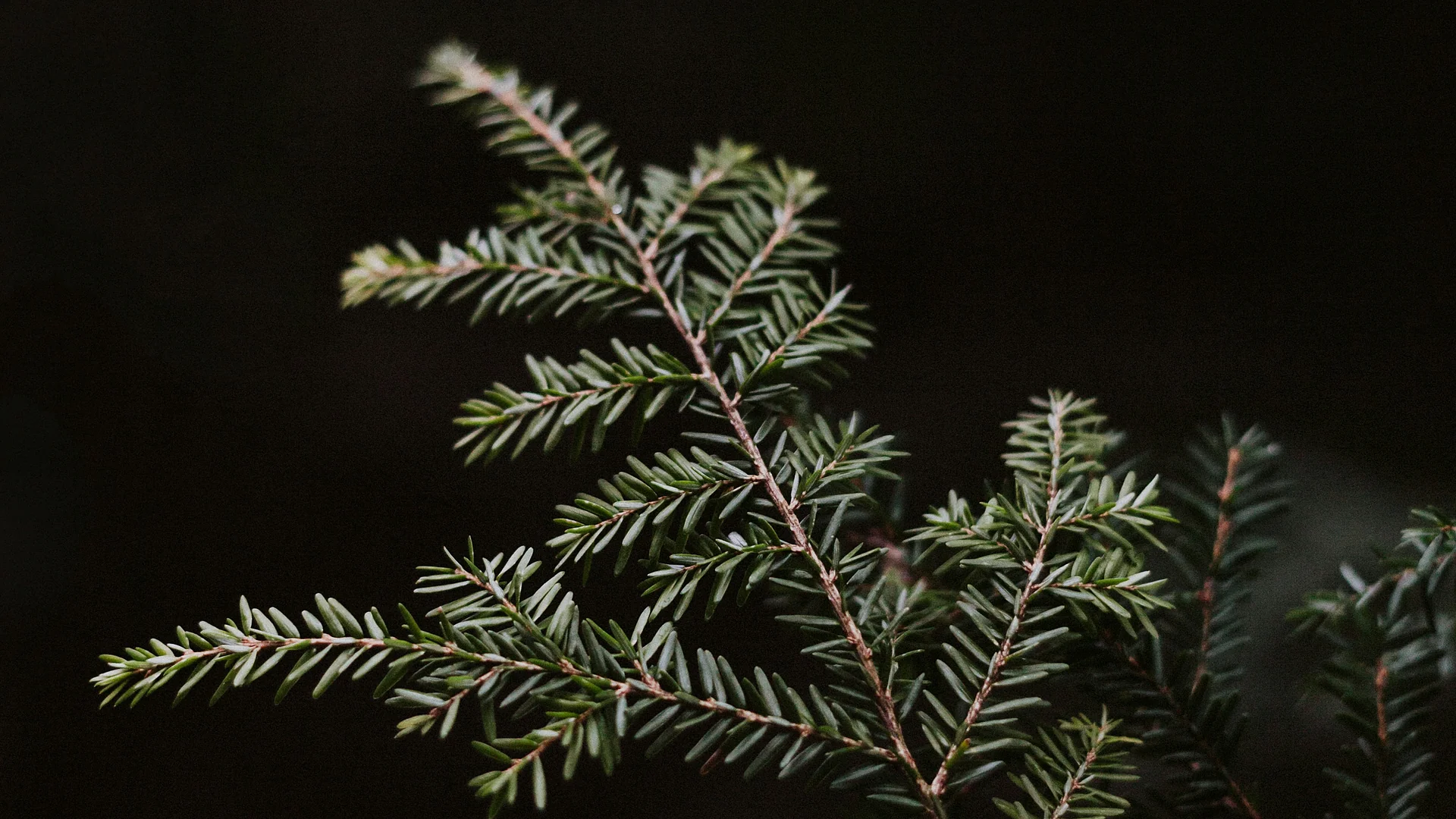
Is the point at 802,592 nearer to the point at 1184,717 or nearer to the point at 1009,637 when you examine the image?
the point at 1009,637

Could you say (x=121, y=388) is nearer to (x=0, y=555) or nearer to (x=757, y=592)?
(x=0, y=555)

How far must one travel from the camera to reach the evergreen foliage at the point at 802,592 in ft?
1.29

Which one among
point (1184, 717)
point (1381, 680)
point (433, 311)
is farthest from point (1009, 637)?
point (433, 311)

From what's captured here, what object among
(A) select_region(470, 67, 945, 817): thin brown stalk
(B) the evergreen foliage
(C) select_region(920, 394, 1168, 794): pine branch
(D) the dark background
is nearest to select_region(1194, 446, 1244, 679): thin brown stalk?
(B) the evergreen foliage

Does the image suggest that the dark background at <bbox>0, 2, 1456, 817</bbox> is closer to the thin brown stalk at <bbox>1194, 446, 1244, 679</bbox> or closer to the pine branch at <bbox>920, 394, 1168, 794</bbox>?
the thin brown stalk at <bbox>1194, 446, 1244, 679</bbox>

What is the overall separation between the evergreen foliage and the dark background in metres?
0.38

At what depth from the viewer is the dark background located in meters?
0.90

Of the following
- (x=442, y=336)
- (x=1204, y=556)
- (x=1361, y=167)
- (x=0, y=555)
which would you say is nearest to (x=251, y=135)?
(x=442, y=336)

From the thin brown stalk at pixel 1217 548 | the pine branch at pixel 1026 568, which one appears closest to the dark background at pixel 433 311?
the thin brown stalk at pixel 1217 548

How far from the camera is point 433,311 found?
1.00 metres

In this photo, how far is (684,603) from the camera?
0.40 m

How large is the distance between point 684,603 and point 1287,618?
319 mm

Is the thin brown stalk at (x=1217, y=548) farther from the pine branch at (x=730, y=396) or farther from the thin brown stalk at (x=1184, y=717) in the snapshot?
the pine branch at (x=730, y=396)

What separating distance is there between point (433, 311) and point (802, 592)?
695 mm
